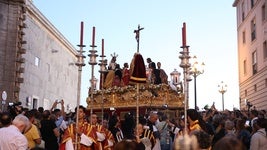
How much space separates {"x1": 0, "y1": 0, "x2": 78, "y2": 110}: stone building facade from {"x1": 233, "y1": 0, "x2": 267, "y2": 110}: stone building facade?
15818 millimetres

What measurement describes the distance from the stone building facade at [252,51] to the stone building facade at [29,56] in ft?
51.9

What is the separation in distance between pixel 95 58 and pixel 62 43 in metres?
31.4

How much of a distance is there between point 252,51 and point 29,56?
1987 cm

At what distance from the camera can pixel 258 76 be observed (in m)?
33.1

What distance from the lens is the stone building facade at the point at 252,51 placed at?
104ft

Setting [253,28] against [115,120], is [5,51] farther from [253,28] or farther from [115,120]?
[253,28]

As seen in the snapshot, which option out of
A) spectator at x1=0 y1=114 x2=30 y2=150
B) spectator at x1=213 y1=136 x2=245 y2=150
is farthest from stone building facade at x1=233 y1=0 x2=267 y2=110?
spectator at x1=213 y1=136 x2=245 y2=150

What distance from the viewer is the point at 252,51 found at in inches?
1406

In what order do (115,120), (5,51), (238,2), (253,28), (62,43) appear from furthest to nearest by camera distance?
(238,2)
(62,43)
(253,28)
(5,51)
(115,120)

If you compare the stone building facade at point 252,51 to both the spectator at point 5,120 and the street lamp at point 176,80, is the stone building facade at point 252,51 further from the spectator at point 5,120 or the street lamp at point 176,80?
the spectator at point 5,120

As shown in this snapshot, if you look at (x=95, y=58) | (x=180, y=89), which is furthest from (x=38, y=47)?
(x=95, y=58)

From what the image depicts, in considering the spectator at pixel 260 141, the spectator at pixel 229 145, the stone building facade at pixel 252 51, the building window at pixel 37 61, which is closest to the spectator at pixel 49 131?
the spectator at pixel 260 141

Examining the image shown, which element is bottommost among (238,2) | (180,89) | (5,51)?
(180,89)

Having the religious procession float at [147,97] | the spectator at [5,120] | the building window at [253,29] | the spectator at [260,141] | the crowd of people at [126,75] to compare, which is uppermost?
the building window at [253,29]
